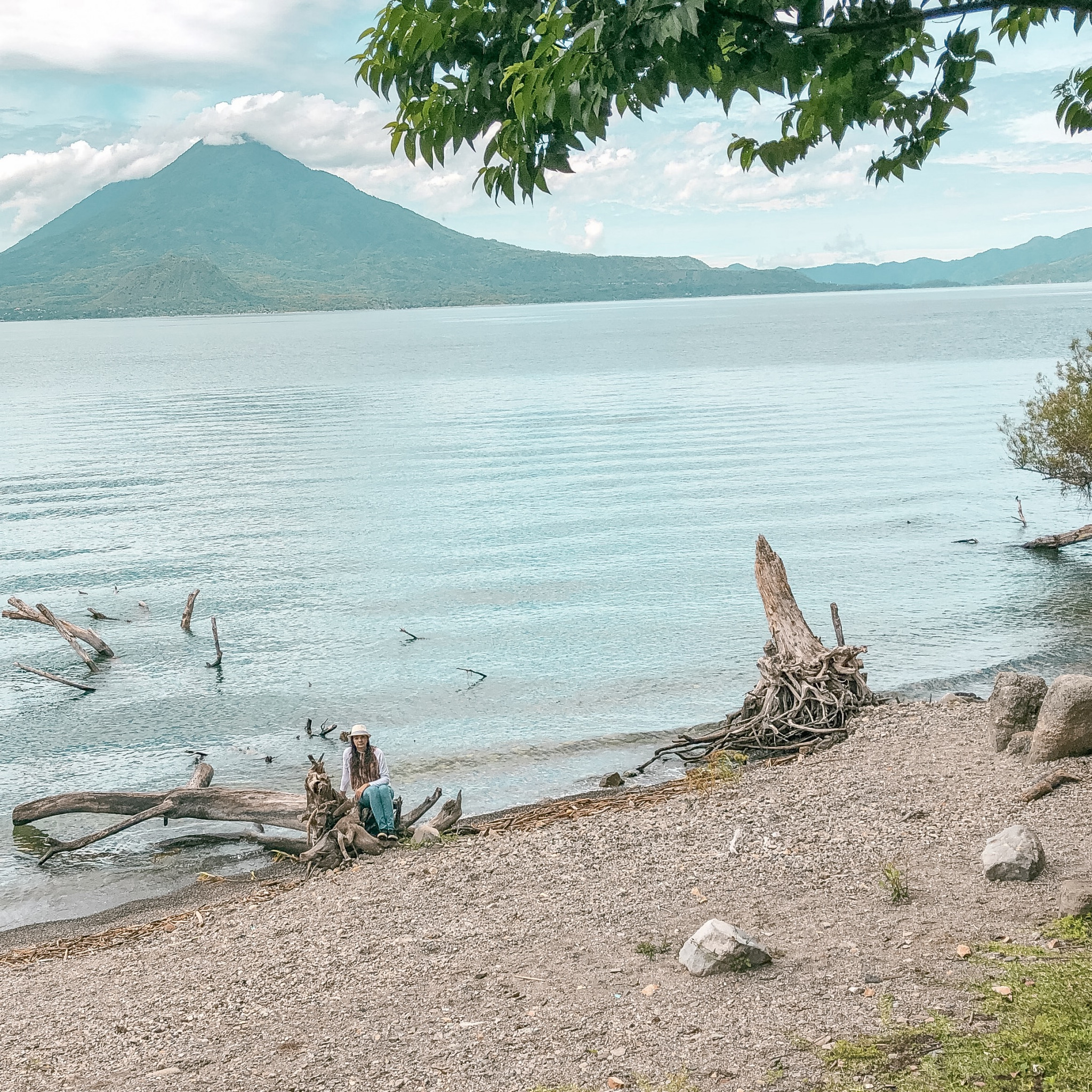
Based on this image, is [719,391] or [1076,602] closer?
[1076,602]

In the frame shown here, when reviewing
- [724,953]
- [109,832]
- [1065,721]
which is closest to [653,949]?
[724,953]

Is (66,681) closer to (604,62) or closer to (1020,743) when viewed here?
(1020,743)

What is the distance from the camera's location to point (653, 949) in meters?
10.3

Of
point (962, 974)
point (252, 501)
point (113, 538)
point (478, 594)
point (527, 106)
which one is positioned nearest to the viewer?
point (527, 106)

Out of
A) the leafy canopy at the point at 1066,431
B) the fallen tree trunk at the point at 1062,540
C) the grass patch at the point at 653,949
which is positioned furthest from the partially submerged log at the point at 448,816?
the leafy canopy at the point at 1066,431

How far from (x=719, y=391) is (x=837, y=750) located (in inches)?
3537

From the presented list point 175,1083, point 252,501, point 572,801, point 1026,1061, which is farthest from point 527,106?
point 252,501

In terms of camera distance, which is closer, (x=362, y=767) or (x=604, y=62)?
(x=604, y=62)

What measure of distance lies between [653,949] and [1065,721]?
24.0 ft

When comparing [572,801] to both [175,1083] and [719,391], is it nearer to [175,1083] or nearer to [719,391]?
[175,1083]

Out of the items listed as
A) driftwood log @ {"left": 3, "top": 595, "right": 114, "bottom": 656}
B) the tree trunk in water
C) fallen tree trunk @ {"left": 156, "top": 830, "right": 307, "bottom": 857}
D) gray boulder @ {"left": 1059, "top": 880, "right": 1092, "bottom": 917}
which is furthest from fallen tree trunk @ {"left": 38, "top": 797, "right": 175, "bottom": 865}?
gray boulder @ {"left": 1059, "top": 880, "right": 1092, "bottom": 917}

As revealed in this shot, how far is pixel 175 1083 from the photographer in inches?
358

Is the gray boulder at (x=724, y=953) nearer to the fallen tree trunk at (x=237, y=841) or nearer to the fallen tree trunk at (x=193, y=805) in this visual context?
the fallen tree trunk at (x=193, y=805)

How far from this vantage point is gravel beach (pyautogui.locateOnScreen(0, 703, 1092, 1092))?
8.48 m
